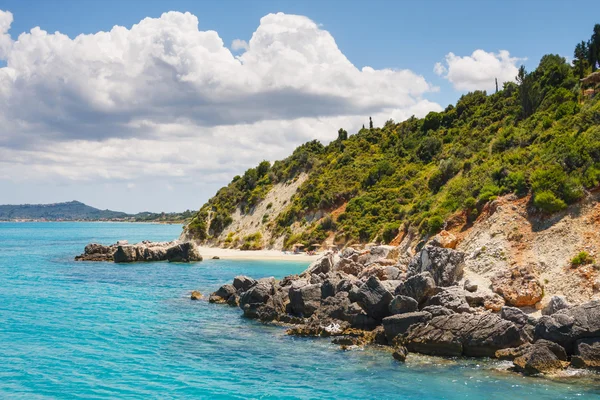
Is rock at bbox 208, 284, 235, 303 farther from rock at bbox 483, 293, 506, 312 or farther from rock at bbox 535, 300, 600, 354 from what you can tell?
rock at bbox 535, 300, 600, 354

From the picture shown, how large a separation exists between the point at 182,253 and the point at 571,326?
195 ft

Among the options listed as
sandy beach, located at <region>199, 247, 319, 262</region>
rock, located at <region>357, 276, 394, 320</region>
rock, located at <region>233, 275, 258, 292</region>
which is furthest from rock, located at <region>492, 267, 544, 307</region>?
sandy beach, located at <region>199, 247, 319, 262</region>

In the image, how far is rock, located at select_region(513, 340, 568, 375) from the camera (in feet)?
71.5

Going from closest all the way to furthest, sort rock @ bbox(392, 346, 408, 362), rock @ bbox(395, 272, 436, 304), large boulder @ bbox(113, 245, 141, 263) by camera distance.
Result: rock @ bbox(392, 346, 408, 362)
rock @ bbox(395, 272, 436, 304)
large boulder @ bbox(113, 245, 141, 263)

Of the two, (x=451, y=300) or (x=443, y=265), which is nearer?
(x=451, y=300)

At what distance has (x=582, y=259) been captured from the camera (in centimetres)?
3045

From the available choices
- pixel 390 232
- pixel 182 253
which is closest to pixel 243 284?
pixel 390 232

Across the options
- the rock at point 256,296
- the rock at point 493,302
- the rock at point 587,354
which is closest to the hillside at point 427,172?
the rock at point 493,302

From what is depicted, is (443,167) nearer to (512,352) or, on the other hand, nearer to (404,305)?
(404,305)

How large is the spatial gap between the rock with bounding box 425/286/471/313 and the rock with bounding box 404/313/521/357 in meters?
1.49

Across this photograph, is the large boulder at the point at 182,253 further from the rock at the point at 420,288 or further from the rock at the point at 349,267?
the rock at the point at 420,288

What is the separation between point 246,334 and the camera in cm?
3036

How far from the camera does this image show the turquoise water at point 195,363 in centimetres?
2086

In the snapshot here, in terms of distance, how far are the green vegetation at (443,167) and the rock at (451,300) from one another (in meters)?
12.1
